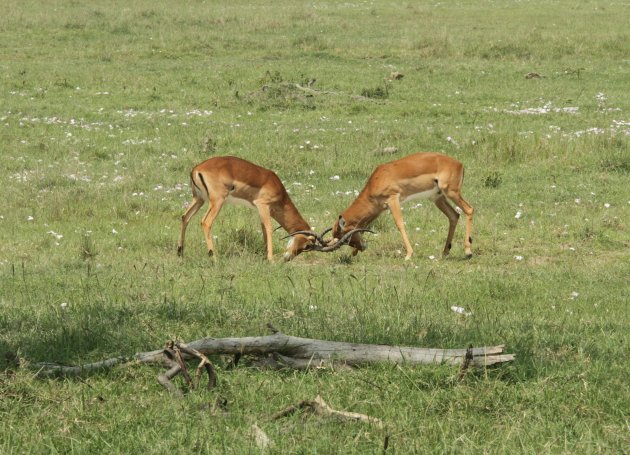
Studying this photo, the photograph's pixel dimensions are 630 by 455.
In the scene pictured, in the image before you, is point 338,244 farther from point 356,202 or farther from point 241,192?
point 241,192

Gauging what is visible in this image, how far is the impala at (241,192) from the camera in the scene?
10992 mm

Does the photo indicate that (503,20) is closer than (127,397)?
No

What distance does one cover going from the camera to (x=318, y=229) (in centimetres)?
1162

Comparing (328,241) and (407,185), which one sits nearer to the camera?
(328,241)

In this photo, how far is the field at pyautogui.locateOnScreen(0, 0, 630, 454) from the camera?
184 inches

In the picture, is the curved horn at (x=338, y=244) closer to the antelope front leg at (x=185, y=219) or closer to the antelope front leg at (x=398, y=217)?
the antelope front leg at (x=398, y=217)

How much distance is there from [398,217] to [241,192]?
6.19 ft

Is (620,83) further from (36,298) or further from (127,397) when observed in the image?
(127,397)

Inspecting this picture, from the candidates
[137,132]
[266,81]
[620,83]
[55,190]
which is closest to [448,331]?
[55,190]

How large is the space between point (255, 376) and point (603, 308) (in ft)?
12.3

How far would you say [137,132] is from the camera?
642 inches

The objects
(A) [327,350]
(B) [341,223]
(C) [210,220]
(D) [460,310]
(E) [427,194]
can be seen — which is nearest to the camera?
(A) [327,350]

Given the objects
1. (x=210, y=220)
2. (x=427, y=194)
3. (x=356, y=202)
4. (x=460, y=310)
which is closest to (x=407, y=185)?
(x=427, y=194)

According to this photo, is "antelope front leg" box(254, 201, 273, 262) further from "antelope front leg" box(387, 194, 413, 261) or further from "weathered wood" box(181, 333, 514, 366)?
"weathered wood" box(181, 333, 514, 366)
